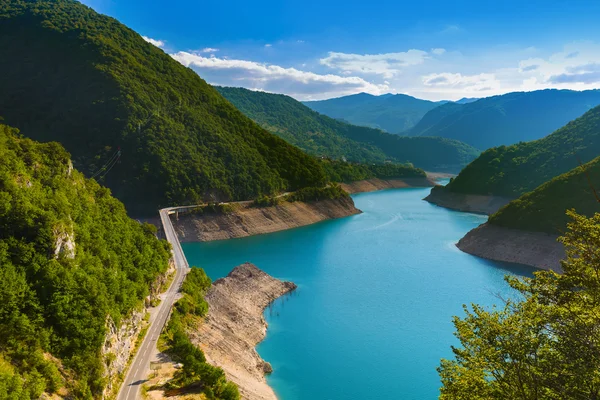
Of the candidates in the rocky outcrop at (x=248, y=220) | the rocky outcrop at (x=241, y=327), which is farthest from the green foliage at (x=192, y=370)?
the rocky outcrop at (x=248, y=220)

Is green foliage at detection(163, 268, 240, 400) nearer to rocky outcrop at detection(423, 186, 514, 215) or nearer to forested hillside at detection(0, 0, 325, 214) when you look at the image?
forested hillside at detection(0, 0, 325, 214)

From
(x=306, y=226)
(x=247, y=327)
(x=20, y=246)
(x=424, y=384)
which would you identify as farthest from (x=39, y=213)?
(x=306, y=226)

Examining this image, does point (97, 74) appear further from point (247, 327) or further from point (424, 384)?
point (424, 384)

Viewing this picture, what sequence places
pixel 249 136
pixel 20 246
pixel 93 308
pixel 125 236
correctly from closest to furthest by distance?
pixel 20 246
pixel 93 308
pixel 125 236
pixel 249 136

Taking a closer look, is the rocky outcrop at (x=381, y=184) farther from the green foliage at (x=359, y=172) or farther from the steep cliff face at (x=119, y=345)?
the steep cliff face at (x=119, y=345)

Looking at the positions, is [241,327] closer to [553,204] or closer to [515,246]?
[515,246]

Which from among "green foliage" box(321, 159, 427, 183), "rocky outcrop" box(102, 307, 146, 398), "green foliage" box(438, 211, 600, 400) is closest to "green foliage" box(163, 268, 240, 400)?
"rocky outcrop" box(102, 307, 146, 398)
